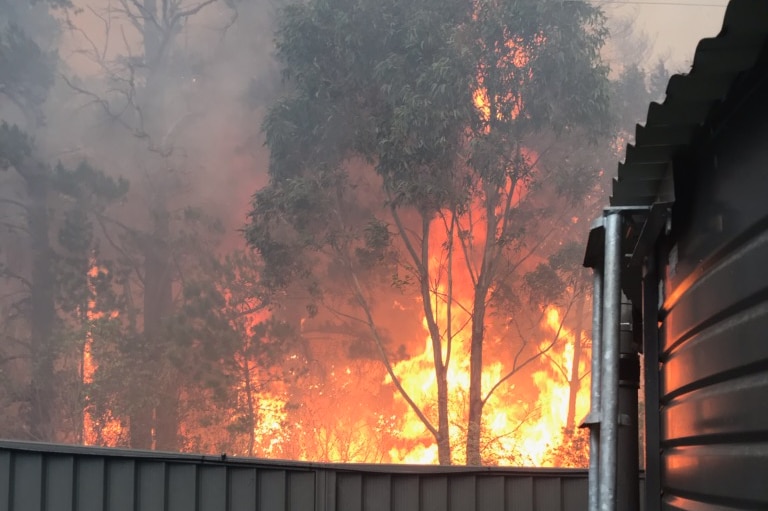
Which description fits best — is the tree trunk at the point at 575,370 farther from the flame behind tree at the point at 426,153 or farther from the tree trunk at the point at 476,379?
the tree trunk at the point at 476,379

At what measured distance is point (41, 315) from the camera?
898 inches

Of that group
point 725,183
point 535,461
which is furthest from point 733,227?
point 535,461

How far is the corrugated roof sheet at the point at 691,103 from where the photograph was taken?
166 cm

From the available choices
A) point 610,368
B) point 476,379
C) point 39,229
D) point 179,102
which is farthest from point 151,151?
point 610,368

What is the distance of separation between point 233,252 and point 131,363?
3943 mm

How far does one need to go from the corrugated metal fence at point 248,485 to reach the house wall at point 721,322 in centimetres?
450

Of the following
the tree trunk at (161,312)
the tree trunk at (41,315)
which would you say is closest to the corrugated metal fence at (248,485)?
the tree trunk at (161,312)

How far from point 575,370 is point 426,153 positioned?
258 inches

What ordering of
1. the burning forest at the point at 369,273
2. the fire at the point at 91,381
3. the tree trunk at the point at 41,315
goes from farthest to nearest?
the tree trunk at the point at 41,315 < the fire at the point at 91,381 < the burning forest at the point at 369,273

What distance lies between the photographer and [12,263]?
23.5m

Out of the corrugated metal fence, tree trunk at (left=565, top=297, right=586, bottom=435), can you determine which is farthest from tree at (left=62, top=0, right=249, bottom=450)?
the corrugated metal fence

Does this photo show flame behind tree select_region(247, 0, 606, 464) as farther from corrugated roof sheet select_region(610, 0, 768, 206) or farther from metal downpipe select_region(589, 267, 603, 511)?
corrugated roof sheet select_region(610, 0, 768, 206)

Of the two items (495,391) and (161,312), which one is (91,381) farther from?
(495,391)

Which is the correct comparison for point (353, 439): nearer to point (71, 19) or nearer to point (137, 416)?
point (137, 416)
